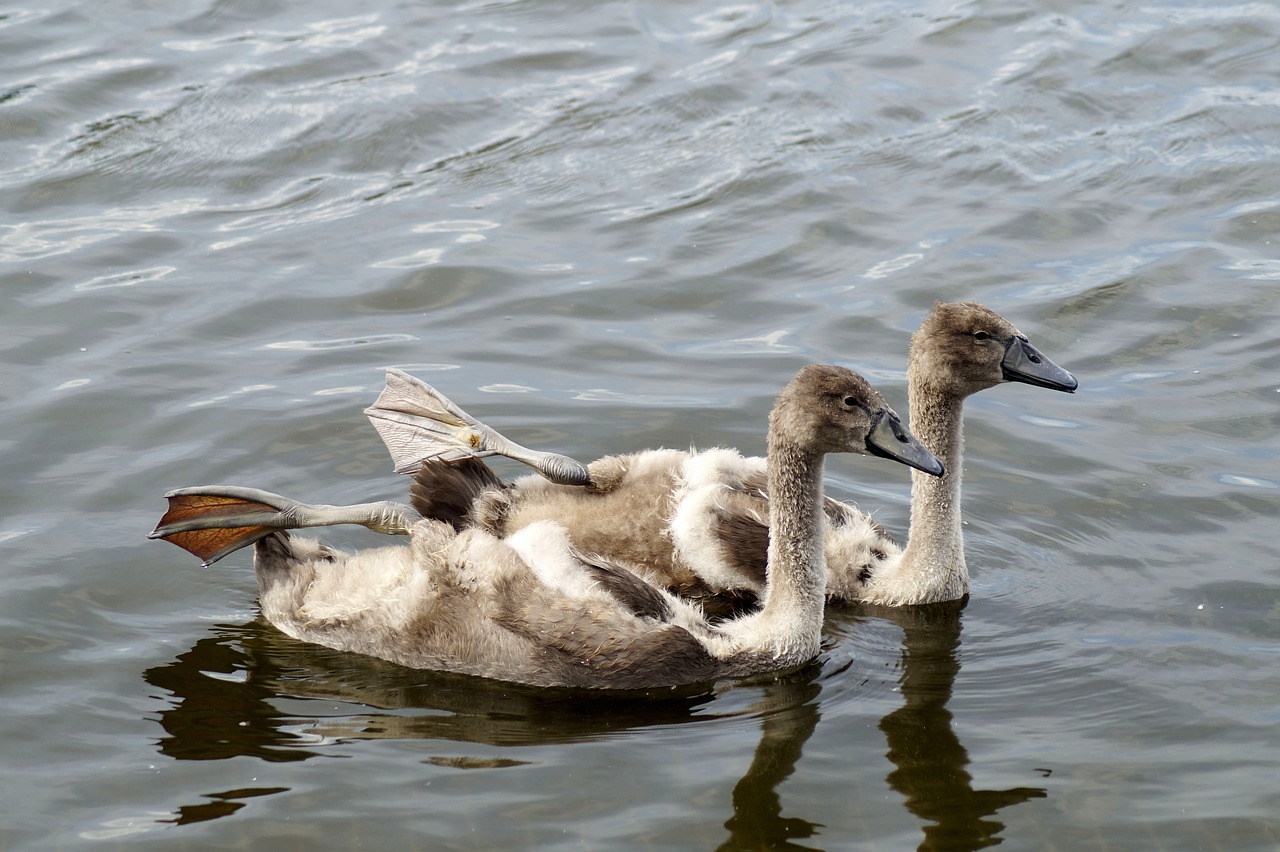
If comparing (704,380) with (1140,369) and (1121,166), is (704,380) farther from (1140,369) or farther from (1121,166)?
(1121,166)

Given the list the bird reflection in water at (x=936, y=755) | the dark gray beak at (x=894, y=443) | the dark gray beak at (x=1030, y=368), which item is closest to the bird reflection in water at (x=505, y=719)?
the bird reflection in water at (x=936, y=755)

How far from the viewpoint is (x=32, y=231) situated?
11.2m

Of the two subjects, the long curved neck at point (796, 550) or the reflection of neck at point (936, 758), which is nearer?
the reflection of neck at point (936, 758)

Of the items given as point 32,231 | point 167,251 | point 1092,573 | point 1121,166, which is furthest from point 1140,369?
point 32,231

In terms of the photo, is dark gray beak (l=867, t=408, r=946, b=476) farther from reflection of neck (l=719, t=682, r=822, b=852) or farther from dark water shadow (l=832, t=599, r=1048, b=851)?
reflection of neck (l=719, t=682, r=822, b=852)

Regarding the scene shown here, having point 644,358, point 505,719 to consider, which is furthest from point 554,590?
point 644,358

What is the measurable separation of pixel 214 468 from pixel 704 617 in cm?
288

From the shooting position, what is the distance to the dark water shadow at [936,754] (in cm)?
578

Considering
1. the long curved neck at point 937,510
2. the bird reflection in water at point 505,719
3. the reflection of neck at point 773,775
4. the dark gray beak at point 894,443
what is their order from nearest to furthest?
the reflection of neck at point 773,775
the bird reflection in water at point 505,719
the dark gray beak at point 894,443
the long curved neck at point 937,510

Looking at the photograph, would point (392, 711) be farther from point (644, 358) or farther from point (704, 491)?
point (644, 358)

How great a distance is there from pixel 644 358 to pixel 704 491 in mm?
2547

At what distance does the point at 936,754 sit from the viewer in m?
6.22

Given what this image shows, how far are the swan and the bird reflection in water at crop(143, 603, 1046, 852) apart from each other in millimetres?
644

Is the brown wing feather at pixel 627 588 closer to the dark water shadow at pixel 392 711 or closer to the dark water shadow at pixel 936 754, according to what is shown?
the dark water shadow at pixel 392 711
